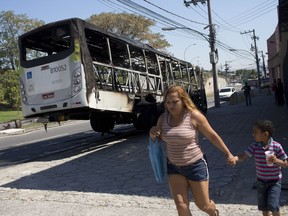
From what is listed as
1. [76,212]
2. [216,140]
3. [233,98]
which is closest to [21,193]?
[76,212]

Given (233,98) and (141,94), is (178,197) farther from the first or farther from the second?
(233,98)

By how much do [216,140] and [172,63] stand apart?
12.8 meters

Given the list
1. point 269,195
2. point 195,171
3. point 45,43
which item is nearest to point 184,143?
point 195,171

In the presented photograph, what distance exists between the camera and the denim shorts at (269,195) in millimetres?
4102

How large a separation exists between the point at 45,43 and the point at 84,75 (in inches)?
89.9

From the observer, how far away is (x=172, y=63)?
16766mm

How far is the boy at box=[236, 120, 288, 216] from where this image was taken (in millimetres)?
4082

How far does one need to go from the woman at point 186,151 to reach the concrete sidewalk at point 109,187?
1108 mm

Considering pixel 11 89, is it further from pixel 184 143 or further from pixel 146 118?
pixel 184 143

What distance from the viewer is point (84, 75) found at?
10234 mm

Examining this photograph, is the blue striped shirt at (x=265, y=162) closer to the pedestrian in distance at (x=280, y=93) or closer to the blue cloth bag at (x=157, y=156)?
the blue cloth bag at (x=157, y=156)

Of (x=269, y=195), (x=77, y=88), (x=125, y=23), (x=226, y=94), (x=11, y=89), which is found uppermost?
(x=125, y=23)

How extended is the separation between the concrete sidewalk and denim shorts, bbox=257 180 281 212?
2.74 ft

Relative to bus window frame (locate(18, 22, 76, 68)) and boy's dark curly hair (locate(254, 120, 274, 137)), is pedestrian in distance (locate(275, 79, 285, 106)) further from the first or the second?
boy's dark curly hair (locate(254, 120, 274, 137))
